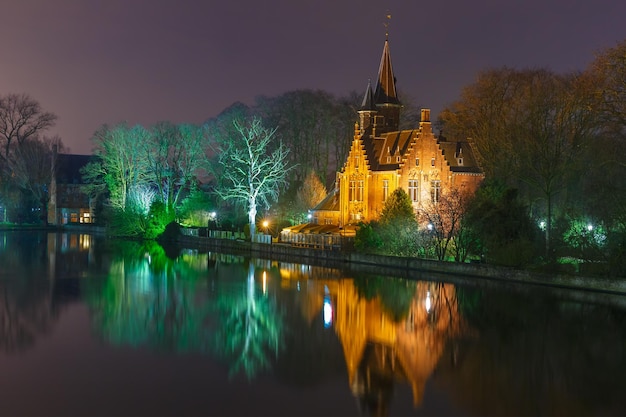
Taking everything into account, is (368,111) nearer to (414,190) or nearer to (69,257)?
(414,190)

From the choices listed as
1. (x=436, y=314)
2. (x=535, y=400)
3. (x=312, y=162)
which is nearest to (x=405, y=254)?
(x=436, y=314)

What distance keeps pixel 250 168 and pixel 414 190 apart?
12.3m

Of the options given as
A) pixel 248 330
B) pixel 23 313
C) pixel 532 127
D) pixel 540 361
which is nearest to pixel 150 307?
pixel 23 313

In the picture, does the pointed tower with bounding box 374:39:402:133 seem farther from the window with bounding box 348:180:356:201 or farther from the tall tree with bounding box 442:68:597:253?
the window with bounding box 348:180:356:201

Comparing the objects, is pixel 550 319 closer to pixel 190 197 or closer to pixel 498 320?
pixel 498 320

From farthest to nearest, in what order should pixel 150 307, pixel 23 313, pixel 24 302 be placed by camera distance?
pixel 24 302 < pixel 150 307 < pixel 23 313

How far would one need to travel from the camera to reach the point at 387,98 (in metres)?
53.9

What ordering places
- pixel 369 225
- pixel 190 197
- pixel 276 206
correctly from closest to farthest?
1. pixel 369 225
2. pixel 276 206
3. pixel 190 197

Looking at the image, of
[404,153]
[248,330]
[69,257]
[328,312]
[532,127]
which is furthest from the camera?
[404,153]

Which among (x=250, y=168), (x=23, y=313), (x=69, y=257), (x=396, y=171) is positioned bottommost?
(x=23, y=313)

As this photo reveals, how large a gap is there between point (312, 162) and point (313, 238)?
66.6 feet

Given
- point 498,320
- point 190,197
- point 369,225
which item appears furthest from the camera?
point 190,197

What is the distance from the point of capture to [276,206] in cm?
5800

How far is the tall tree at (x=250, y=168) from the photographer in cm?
5072
